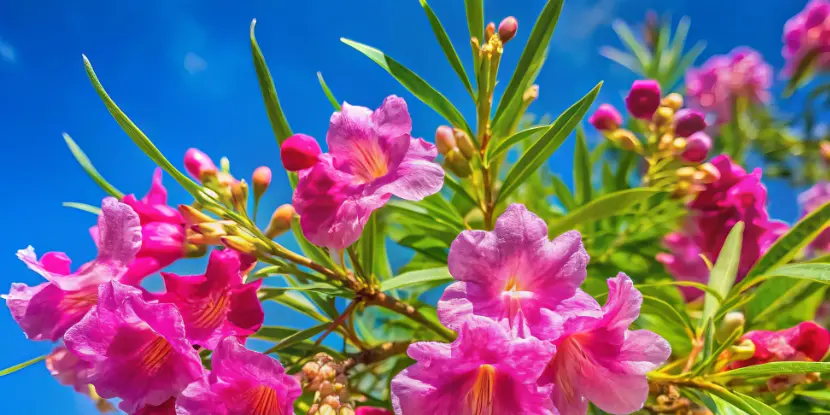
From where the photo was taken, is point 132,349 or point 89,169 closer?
point 132,349

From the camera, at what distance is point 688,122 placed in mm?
1101

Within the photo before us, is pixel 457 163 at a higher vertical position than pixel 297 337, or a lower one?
higher

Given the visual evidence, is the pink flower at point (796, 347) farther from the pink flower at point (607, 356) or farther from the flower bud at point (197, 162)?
the flower bud at point (197, 162)

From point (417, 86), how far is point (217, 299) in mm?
437

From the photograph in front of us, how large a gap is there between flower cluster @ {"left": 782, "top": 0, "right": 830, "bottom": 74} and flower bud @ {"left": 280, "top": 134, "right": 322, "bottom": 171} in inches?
91.0

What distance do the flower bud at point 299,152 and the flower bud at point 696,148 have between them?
29.2 inches

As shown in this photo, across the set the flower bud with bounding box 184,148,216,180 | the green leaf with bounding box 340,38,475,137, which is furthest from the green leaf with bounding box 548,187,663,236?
the flower bud with bounding box 184,148,216,180

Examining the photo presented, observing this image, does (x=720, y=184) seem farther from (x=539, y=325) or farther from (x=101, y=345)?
(x=101, y=345)

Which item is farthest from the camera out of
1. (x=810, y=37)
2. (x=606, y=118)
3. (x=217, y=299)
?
(x=810, y=37)

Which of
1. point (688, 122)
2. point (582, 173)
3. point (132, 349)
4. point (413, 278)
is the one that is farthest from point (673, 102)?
point (132, 349)

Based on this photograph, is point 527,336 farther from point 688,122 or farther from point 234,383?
point 688,122

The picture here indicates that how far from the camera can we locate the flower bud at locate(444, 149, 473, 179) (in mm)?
858

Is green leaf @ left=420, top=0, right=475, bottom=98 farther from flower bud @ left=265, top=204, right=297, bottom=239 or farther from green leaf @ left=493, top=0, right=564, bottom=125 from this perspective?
flower bud @ left=265, top=204, right=297, bottom=239

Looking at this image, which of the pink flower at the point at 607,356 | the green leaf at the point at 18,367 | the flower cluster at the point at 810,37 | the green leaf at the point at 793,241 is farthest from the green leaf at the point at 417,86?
the flower cluster at the point at 810,37
